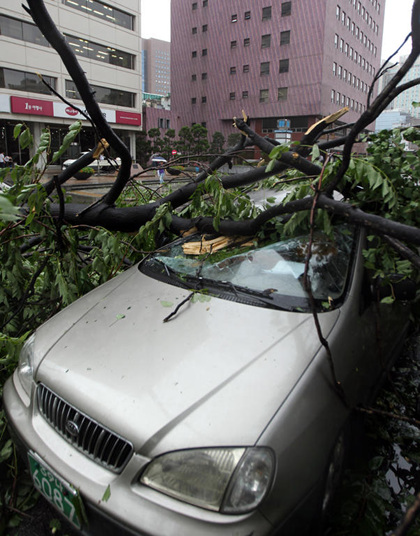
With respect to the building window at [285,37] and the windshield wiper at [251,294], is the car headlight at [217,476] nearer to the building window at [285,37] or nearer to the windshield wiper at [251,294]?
the windshield wiper at [251,294]

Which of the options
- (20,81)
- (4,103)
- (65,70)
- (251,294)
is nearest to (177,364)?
(251,294)

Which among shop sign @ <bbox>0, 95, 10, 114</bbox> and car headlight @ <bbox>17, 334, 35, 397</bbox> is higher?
shop sign @ <bbox>0, 95, 10, 114</bbox>

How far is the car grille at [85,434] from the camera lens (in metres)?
1.55

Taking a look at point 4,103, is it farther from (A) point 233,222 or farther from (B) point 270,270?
(B) point 270,270

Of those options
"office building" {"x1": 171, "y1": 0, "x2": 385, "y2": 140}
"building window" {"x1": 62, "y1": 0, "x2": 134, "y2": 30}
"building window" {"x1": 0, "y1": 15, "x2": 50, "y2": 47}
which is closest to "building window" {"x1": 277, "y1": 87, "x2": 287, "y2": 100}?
"office building" {"x1": 171, "y1": 0, "x2": 385, "y2": 140}

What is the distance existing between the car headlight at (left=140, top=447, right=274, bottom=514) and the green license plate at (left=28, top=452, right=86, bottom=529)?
1.13 feet

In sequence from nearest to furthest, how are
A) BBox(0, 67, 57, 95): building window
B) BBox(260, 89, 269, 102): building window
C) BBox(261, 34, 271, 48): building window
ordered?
BBox(0, 67, 57, 95): building window
BBox(261, 34, 271, 48): building window
BBox(260, 89, 269, 102): building window

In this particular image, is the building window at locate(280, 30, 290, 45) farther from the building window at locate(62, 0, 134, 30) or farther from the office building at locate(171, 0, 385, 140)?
the building window at locate(62, 0, 134, 30)

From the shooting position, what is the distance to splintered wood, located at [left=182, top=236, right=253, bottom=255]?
275 cm

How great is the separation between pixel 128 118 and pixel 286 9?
2344 cm

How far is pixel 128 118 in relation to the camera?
118ft

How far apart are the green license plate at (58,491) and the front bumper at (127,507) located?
2 centimetres

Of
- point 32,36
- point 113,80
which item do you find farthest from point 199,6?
point 32,36

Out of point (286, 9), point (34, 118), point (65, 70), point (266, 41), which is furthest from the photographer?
point (266, 41)
